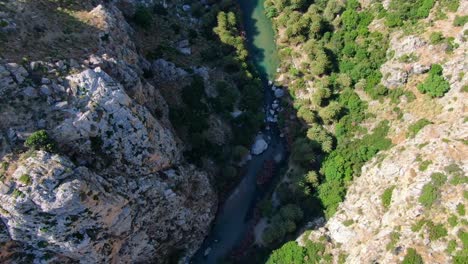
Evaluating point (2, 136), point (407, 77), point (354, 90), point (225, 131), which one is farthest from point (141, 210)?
point (407, 77)

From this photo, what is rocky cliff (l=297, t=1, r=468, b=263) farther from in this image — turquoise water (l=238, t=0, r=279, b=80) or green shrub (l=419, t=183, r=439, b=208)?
turquoise water (l=238, t=0, r=279, b=80)

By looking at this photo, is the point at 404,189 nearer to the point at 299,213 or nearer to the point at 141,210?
the point at 299,213

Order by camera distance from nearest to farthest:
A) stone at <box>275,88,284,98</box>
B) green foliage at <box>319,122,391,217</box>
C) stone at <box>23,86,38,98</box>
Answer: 1. stone at <box>23,86,38,98</box>
2. green foliage at <box>319,122,391,217</box>
3. stone at <box>275,88,284,98</box>

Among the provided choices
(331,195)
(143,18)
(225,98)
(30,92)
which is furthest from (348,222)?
(143,18)

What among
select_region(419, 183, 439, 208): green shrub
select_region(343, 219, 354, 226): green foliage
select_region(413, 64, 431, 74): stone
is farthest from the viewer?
select_region(413, 64, 431, 74): stone

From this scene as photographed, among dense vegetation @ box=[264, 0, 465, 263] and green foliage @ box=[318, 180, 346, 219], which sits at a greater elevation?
dense vegetation @ box=[264, 0, 465, 263]

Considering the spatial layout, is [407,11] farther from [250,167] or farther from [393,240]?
[393,240]

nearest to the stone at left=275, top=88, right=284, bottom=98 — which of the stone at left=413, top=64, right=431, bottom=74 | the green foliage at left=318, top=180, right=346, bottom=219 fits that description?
the green foliage at left=318, top=180, right=346, bottom=219
